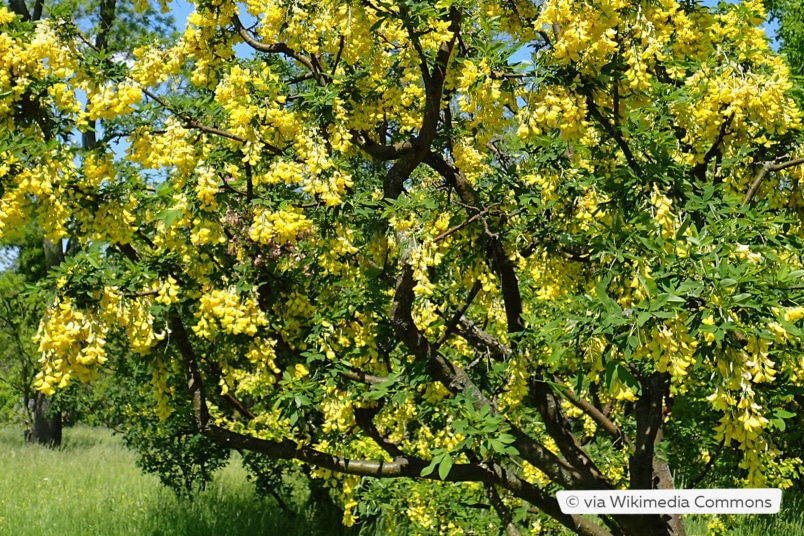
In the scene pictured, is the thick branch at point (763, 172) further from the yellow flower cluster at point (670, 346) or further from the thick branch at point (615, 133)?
the yellow flower cluster at point (670, 346)

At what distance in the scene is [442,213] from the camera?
407cm

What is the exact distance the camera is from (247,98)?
3.31 m

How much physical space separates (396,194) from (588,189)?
1.03 metres

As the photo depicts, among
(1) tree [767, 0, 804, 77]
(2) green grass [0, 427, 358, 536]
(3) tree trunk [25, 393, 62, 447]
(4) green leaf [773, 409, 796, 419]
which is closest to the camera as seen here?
(4) green leaf [773, 409, 796, 419]

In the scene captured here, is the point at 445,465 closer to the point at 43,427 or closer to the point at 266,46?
the point at 266,46

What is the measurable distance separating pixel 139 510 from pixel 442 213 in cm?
645

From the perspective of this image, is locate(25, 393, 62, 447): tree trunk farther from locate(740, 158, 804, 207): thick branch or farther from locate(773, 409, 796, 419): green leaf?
locate(773, 409, 796, 419): green leaf

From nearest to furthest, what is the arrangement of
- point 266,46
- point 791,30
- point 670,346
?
point 670,346 < point 266,46 < point 791,30

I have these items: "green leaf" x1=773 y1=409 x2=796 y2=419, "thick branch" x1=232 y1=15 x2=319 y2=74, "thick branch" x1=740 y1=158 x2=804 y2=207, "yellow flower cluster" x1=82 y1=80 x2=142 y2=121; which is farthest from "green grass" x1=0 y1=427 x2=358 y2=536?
"thick branch" x1=740 y1=158 x2=804 y2=207

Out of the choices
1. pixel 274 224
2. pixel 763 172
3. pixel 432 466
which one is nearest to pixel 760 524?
pixel 763 172

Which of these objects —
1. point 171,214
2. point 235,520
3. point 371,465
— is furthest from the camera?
point 235,520

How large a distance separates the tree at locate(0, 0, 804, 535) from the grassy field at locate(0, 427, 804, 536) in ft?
13.2

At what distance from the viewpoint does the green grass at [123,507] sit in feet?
25.8

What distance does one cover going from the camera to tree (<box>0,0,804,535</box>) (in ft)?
9.56
